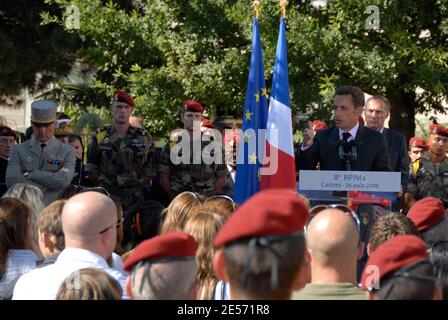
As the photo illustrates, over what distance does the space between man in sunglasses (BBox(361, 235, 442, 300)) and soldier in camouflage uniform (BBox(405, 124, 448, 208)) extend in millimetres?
5686

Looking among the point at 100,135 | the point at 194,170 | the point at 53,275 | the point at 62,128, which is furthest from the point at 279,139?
the point at 53,275

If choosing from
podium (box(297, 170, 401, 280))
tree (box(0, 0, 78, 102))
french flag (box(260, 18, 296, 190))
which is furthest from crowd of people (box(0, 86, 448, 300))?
tree (box(0, 0, 78, 102))

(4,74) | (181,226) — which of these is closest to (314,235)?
(181,226)

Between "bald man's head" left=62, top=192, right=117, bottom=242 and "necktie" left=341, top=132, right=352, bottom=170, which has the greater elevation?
"necktie" left=341, top=132, right=352, bottom=170

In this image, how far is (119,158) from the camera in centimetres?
806

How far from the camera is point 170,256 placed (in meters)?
Result: 3.24

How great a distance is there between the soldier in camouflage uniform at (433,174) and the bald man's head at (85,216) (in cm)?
532

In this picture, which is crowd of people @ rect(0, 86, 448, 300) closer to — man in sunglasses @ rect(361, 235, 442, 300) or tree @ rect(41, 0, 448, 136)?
man in sunglasses @ rect(361, 235, 442, 300)

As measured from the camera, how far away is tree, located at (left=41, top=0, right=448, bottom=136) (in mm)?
10734

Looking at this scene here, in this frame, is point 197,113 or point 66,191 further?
point 197,113

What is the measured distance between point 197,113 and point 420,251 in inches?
210

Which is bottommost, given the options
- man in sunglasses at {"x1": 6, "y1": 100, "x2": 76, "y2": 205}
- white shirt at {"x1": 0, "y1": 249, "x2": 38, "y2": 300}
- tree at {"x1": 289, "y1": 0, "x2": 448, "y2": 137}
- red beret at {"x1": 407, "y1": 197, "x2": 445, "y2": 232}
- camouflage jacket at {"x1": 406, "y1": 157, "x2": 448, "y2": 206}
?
white shirt at {"x1": 0, "y1": 249, "x2": 38, "y2": 300}
